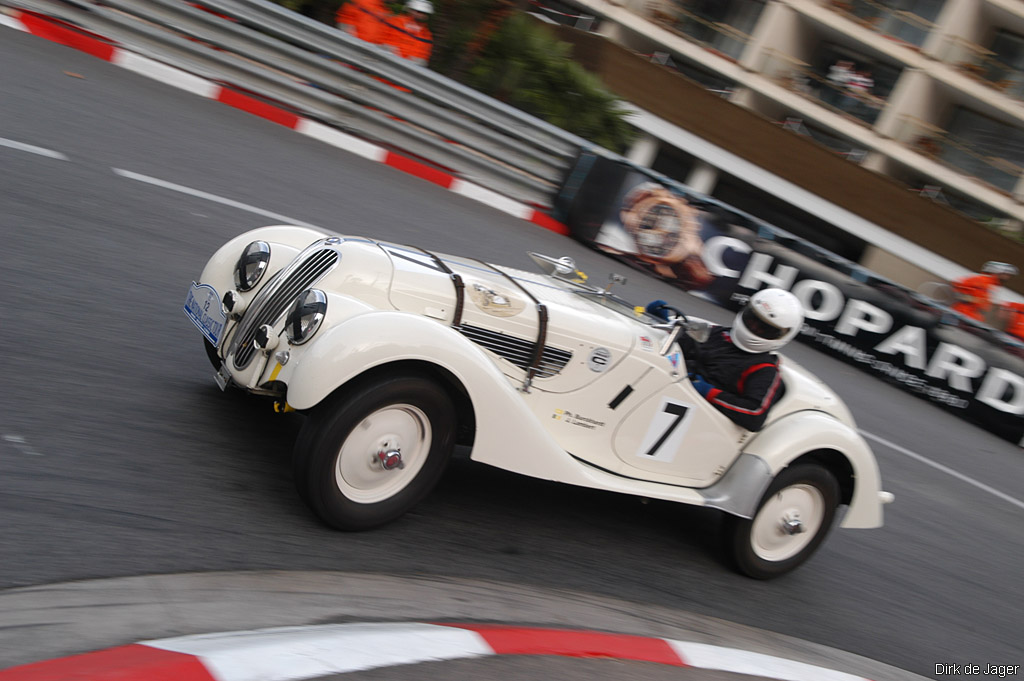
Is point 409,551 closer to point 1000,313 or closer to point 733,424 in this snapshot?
point 733,424

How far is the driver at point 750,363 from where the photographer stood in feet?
15.4

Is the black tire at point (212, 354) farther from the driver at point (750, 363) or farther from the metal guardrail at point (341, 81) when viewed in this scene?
the metal guardrail at point (341, 81)

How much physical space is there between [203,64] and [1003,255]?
1967 cm

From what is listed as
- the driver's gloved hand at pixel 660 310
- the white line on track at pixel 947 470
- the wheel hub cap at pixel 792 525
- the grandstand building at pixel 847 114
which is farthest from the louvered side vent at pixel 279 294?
the grandstand building at pixel 847 114

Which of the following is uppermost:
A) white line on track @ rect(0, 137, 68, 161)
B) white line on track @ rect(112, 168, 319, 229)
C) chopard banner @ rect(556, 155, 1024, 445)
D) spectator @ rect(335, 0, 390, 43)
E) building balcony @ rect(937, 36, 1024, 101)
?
building balcony @ rect(937, 36, 1024, 101)

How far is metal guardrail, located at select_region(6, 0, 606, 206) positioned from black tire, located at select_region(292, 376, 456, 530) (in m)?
8.06

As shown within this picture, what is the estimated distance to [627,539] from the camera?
4.90 m

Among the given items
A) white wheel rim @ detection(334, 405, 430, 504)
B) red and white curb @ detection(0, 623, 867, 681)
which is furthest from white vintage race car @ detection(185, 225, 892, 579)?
red and white curb @ detection(0, 623, 867, 681)

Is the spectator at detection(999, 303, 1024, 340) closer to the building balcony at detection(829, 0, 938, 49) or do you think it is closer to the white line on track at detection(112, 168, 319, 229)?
the white line on track at detection(112, 168, 319, 229)

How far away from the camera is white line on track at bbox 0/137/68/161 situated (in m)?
6.55

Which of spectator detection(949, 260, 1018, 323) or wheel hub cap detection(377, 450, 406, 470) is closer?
wheel hub cap detection(377, 450, 406, 470)

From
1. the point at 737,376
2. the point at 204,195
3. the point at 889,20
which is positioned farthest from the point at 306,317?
the point at 889,20

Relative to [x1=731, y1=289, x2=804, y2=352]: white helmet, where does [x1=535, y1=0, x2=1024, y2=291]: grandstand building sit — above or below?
above

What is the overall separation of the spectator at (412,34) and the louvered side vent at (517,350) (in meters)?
8.72
